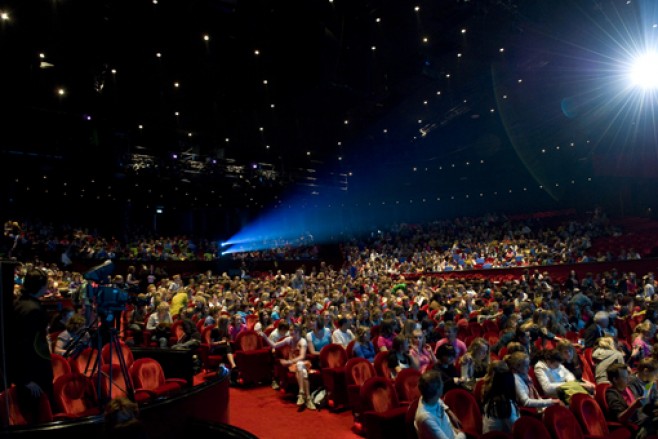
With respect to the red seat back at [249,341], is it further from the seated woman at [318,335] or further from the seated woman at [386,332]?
the seated woman at [386,332]

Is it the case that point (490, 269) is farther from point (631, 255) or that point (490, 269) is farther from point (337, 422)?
point (337, 422)

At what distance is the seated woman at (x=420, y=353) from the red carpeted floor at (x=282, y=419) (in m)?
0.99

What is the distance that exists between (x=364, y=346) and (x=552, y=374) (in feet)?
7.64

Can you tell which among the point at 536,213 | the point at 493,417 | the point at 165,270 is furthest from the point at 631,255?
the point at 165,270

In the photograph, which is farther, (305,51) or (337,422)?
(305,51)

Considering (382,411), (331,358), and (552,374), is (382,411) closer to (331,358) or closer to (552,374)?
(552,374)

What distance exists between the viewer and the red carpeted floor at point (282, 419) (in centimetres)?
452

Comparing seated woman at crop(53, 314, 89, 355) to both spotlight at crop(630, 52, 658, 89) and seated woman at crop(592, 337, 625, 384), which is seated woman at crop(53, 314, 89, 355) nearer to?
seated woman at crop(592, 337, 625, 384)

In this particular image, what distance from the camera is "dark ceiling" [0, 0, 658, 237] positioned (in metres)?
11.5

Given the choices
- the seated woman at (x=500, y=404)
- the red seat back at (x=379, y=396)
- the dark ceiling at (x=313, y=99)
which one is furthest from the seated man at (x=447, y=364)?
the dark ceiling at (x=313, y=99)

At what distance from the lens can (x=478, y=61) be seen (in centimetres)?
1387

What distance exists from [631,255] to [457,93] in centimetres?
797

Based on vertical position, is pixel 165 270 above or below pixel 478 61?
below

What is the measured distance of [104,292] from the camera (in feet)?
10.9
